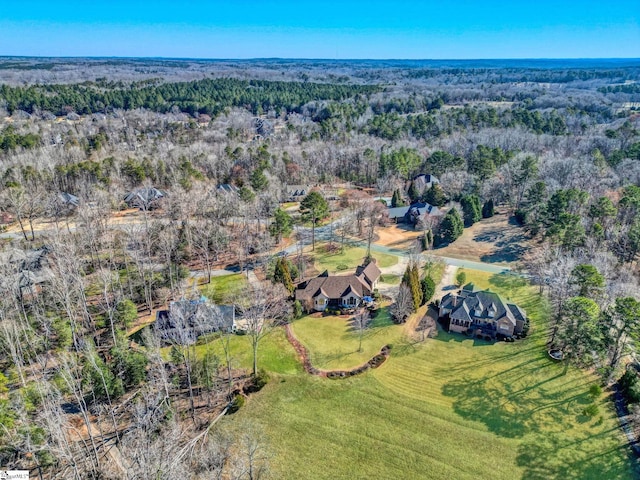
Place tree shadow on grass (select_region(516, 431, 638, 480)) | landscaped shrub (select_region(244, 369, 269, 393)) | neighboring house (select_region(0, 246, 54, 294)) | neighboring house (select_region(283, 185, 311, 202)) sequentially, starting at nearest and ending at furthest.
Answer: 1. tree shadow on grass (select_region(516, 431, 638, 480))
2. landscaped shrub (select_region(244, 369, 269, 393))
3. neighboring house (select_region(0, 246, 54, 294))
4. neighboring house (select_region(283, 185, 311, 202))

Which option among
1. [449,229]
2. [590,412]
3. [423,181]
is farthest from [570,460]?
[423,181]

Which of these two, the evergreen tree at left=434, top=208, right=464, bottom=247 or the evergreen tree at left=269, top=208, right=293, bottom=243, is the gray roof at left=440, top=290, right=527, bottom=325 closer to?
the evergreen tree at left=434, top=208, right=464, bottom=247

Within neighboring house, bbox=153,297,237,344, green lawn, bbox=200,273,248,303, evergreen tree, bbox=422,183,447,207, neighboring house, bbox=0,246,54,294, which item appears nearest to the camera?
neighboring house, bbox=153,297,237,344

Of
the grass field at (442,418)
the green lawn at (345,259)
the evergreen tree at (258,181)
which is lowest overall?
the grass field at (442,418)

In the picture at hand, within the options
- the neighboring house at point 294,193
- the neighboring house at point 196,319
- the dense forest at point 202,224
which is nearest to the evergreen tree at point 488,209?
the dense forest at point 202,224

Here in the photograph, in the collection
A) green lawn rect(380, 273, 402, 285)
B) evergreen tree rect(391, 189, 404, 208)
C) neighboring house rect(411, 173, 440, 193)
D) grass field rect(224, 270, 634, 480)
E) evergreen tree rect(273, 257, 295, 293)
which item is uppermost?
neighboring house rect(411, 173, 440, 193)

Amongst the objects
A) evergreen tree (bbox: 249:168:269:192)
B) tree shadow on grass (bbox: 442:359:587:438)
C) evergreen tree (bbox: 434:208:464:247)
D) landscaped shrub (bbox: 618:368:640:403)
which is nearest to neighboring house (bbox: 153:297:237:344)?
tree shadow on grass (bbox: 442:359:587:438)

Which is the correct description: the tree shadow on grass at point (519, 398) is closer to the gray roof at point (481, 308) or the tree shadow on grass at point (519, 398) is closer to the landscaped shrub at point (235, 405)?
the gray roof at point (481, 308)

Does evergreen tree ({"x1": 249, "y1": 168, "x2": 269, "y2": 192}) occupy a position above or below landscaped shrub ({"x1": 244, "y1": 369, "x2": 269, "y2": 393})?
above
